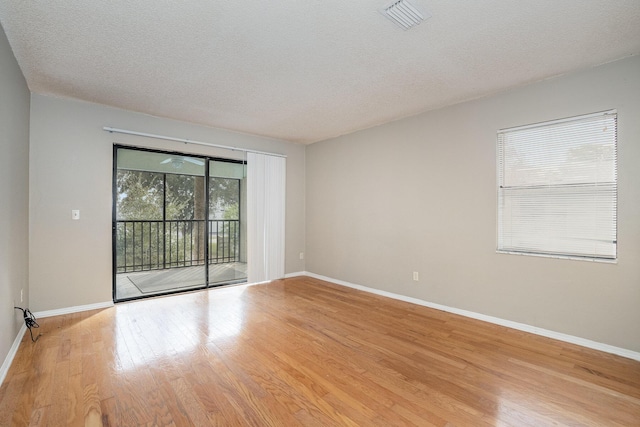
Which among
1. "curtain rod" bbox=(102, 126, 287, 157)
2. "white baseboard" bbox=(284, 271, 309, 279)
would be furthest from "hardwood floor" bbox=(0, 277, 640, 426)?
"curtain rod" bbox=(102, 126, 287, 157)

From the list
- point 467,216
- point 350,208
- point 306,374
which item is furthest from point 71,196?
point 467,216

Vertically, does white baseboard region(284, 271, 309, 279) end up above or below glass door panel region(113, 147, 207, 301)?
below

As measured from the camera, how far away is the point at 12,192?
2514 mm

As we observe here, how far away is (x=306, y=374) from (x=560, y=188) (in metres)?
2.94

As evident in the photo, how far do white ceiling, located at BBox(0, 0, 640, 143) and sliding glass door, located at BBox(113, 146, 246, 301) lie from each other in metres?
1.23

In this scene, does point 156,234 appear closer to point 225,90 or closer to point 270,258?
point 270,258

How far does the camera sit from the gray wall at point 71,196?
131 inches

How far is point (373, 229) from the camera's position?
4.56 metres

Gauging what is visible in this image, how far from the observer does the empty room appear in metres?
1.95

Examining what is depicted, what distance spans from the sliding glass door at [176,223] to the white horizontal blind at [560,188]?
3937 millimetres

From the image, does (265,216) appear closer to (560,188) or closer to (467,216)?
(467,216)

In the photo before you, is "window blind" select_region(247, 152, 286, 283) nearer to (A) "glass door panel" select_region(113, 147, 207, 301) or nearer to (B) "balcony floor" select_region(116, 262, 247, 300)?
(B) "balcony floor" select_region(116, 262, 247, 300)

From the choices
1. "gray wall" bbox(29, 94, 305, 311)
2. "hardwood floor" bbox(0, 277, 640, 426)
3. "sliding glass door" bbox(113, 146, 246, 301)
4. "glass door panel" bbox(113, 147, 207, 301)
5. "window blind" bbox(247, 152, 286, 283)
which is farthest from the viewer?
"window blind" bbox(247, 152, 286, 283)

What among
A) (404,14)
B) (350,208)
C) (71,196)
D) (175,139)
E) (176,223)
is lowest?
(176,223)
